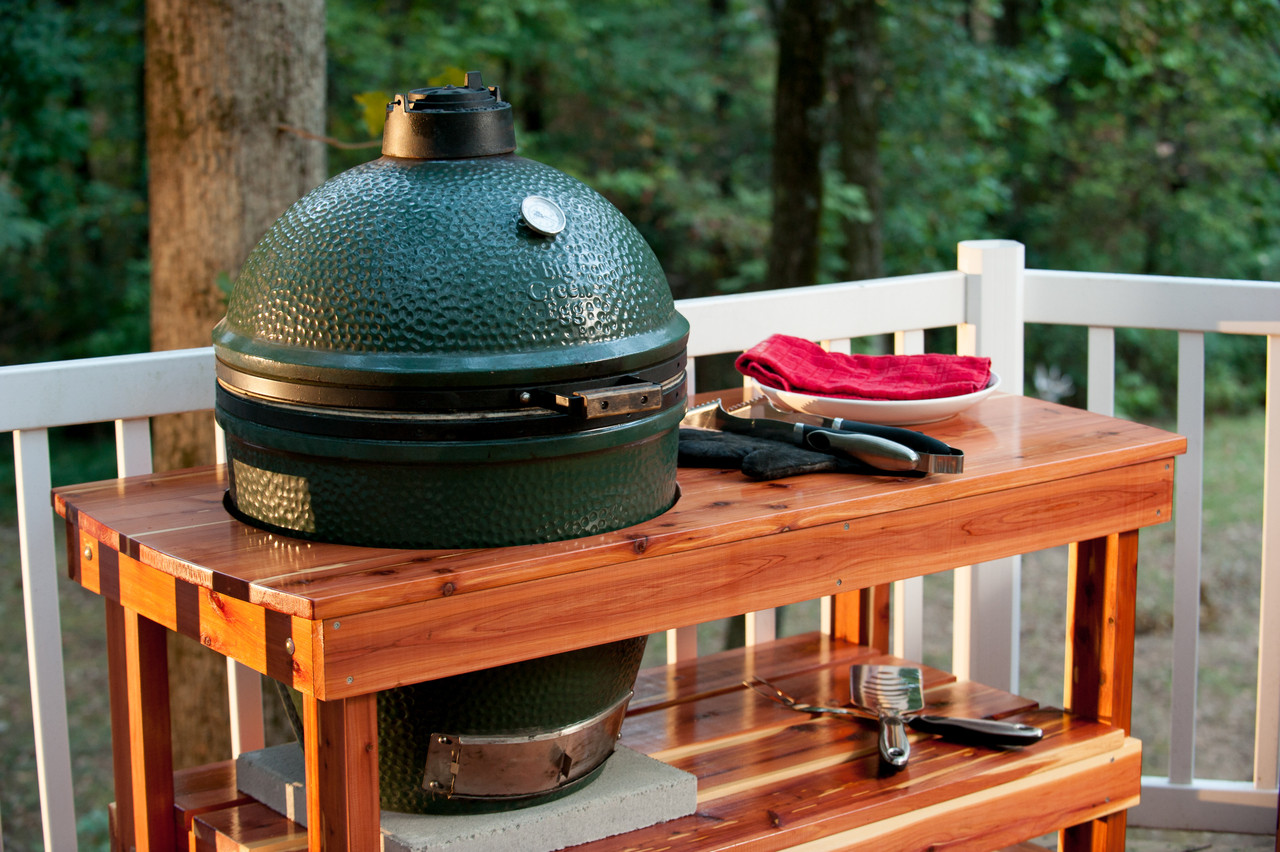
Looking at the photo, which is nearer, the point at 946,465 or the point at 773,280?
the point at 946,465

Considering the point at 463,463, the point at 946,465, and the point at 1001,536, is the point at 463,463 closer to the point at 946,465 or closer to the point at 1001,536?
the point at 946,465

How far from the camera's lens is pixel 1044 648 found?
5852 millimetres

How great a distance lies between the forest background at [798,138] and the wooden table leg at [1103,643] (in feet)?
11.4

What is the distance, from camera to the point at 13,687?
558 cm

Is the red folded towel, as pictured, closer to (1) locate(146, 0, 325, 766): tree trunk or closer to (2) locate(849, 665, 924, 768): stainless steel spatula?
(2) locate(849, 665, 924, 768): stainless steel spatula

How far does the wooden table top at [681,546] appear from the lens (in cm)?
143

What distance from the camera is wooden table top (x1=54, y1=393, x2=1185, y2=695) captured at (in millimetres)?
1428

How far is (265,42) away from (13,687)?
3.69 m

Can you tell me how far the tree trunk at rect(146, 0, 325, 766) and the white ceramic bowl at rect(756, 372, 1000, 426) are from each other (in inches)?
61.0

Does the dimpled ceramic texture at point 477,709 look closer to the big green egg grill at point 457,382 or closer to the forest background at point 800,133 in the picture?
the big green egg grill at point 457,382

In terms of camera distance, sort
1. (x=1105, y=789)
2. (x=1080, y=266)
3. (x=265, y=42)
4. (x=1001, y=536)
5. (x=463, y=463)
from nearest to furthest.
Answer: (x=463, y=463), (x=1001, y=536), (x=1105, y=789), (x=265, y=42), (x=1080, y=266)

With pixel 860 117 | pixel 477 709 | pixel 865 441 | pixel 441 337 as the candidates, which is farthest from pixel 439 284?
pixel 860 117

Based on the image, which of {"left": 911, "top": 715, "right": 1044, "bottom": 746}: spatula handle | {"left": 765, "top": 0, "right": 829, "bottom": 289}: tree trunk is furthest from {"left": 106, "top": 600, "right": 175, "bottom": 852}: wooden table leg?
{"left": 765, "top": 0, "right": 829, "bottom": 289}: tree trunk

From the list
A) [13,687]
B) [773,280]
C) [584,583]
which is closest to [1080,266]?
[773,280]
